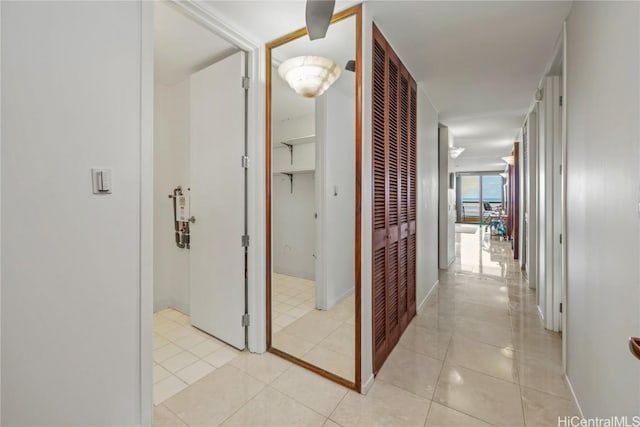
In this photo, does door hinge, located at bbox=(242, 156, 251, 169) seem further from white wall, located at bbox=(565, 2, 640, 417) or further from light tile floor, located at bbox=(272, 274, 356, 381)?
white wall, located at bbox=(565, 2, 640, 417)

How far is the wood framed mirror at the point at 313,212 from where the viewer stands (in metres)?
2.09

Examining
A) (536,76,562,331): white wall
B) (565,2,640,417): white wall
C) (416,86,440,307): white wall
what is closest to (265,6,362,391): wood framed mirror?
(416,86,440,307): white wall

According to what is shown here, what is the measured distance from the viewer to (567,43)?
1809mm

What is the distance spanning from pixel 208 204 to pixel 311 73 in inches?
52.5

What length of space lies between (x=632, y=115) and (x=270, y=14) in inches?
74.5

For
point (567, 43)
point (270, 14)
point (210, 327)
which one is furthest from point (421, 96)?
point (210, 327)

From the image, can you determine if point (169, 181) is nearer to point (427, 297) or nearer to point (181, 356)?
point (181, 356)

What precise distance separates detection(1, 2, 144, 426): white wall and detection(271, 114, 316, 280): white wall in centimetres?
155

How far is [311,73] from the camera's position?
2.06 metres

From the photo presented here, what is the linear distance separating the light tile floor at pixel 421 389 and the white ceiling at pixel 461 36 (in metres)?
2.40

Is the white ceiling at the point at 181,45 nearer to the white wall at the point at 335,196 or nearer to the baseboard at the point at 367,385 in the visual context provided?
the white wall at the point at 335,196

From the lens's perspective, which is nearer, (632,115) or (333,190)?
(632,115)

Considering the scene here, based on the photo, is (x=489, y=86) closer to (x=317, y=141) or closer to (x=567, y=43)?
(x=567, y=43)

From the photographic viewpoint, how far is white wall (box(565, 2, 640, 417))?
99cm
